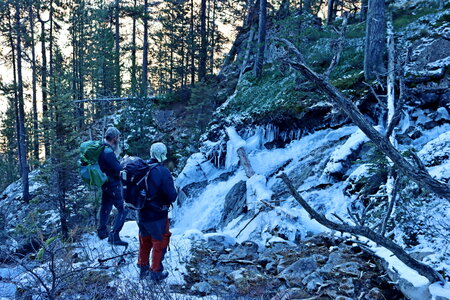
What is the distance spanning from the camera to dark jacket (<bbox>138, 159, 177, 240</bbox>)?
3.90 metres

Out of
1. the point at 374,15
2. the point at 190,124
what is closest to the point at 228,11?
the point at 190,124

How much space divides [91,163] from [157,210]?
1762mm

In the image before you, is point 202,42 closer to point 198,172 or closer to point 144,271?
point 198,172

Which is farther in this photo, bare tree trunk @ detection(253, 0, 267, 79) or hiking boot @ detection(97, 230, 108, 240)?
bare tree trunk @ detection(253, 0, 267, 79)

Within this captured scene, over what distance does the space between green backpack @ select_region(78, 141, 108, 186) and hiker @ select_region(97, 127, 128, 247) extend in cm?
A: 7

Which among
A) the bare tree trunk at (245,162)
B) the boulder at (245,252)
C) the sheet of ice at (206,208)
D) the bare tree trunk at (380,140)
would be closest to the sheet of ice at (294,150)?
the bare tree trunk at (245,162)

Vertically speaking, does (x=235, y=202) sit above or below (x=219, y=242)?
below

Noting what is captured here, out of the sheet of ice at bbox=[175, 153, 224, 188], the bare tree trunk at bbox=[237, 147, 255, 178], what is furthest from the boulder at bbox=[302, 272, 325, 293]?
the sheet of ice at bbox=[175, 153, 224, 188]

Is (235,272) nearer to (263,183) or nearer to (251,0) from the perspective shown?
(263,183)

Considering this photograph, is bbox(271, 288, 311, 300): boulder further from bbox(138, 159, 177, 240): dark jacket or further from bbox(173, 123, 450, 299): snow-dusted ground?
bbox(138, 159, 177, 240): dark jacket

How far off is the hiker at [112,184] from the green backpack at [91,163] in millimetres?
68

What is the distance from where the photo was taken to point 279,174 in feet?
8.87

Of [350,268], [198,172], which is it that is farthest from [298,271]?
[198,172]

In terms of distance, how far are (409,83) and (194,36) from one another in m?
17.2
